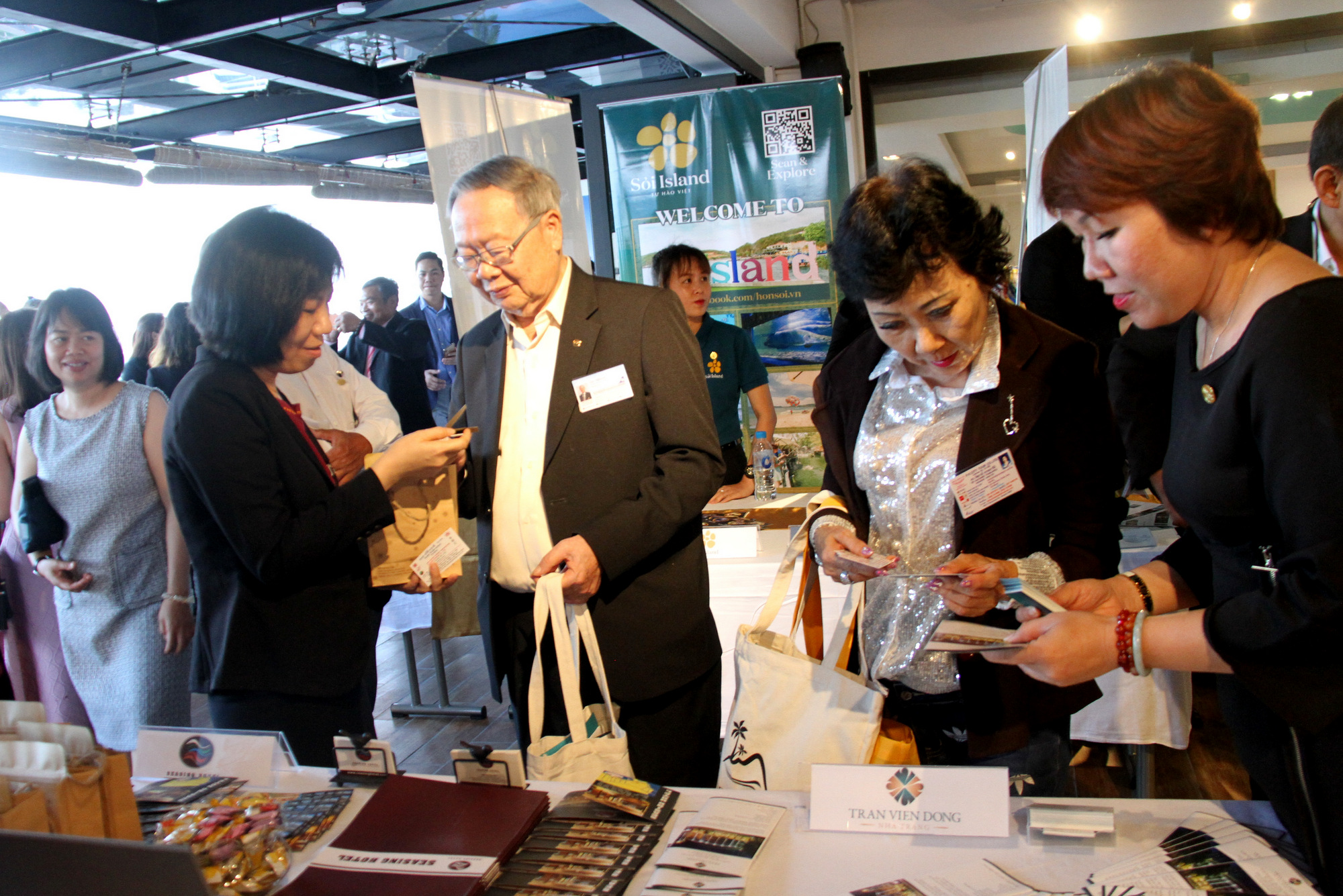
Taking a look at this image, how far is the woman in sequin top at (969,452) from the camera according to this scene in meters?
1.33

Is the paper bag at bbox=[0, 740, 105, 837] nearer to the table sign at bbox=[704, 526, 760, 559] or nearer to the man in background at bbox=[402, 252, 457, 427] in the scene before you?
the table sign at bbox=[704, 526, 760, 559]

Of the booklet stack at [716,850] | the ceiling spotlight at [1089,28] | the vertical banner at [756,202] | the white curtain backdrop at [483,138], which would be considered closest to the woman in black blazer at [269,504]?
the booklet stack at [716,850]

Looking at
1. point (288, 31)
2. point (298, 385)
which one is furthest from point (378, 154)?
point (298, 385)

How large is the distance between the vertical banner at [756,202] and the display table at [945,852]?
138 inches

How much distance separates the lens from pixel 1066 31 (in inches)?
213

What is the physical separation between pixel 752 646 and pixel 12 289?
27.6ft

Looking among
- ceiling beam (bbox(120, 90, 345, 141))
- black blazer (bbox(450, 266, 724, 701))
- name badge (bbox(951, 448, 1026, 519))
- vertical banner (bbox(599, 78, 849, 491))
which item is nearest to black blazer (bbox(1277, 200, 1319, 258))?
name badge (bbox(951, 448, 1026, 519))

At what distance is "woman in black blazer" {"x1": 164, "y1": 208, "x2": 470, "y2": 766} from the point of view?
1.66 m

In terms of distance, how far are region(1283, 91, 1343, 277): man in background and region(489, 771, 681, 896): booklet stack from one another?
1404 mm

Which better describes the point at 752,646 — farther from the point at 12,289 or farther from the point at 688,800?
the point at 12,289

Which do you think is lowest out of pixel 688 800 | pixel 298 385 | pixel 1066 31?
pixel 688 800

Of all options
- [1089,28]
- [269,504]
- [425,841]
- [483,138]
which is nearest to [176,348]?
[483,138]

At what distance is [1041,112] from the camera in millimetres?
4703

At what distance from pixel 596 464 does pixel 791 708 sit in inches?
23.9
